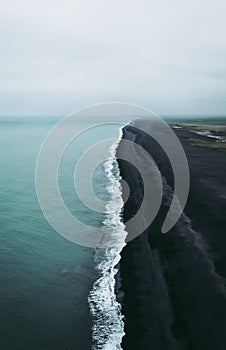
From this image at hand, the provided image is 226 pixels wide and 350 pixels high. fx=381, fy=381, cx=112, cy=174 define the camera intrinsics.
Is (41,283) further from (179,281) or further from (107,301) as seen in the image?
(179,281)

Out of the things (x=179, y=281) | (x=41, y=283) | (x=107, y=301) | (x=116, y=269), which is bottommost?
(x=41, y=283)

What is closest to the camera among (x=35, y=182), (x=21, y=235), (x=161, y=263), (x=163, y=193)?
(x=161, y=263)

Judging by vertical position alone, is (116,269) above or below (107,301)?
above

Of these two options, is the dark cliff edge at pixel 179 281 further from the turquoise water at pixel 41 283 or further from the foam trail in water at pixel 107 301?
the turquoise water at pixel 41 283

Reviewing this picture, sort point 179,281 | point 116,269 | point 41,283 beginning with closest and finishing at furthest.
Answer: point 179,281
point 41,283
point 116,269

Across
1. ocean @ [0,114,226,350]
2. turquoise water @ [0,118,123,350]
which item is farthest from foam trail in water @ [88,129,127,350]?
turquoise water @ [0,118,123,350]

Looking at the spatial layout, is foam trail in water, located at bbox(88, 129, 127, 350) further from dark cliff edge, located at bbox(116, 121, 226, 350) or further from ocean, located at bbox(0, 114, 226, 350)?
dark cliff edge, located at bbox(116, 121, 226, 350)

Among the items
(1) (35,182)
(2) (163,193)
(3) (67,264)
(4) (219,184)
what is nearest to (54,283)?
(3) (67,264)

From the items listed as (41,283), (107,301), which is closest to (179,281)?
(107,301)

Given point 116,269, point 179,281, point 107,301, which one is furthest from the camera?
point 116,269

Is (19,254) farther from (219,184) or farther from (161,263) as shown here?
(219,184)
